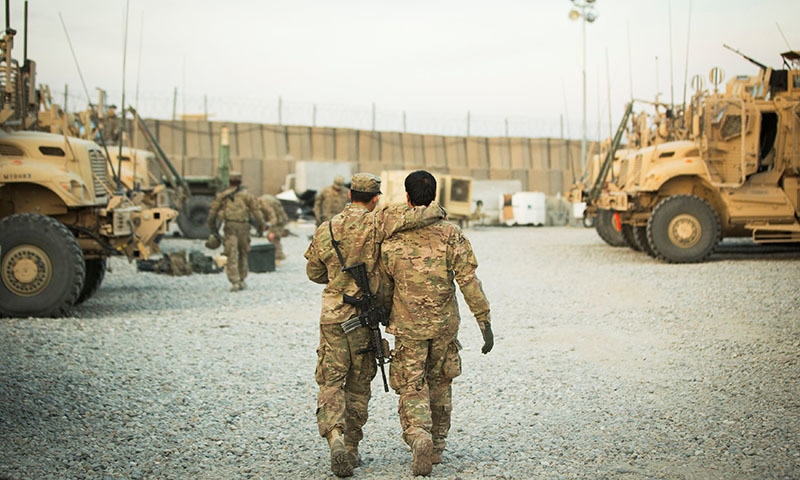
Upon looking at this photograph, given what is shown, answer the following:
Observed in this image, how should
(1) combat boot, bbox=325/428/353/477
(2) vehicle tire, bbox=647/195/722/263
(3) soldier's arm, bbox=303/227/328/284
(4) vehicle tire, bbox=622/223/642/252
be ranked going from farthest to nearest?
(4) vehicle tire, bbox=622/223/642/252
(2) vehicle tire, bbox=647/195/722/263
(3) soldier's arm, bbox=303/227/328/284
(1) combat boot, bbox=325/428/353/477

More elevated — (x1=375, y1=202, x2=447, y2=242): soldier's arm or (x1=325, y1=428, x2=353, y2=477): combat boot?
(x1=375, y1=202, x2=447, y2=242): soldier's arm

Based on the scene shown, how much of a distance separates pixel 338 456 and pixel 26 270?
6.87 metres

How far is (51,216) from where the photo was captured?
1105 centimetres

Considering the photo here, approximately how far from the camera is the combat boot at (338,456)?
4.64 metres

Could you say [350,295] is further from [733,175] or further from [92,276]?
[733,175]

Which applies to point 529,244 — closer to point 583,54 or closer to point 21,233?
point 583,54

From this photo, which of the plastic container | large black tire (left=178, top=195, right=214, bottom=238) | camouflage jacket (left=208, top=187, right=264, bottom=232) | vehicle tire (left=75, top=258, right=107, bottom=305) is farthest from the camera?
large black tire (left=178, top=195, right=214, bottom=238)

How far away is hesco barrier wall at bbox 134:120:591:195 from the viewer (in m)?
33.9

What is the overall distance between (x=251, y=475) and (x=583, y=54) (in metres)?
25.1

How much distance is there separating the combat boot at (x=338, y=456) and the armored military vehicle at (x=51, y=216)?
6449 mm

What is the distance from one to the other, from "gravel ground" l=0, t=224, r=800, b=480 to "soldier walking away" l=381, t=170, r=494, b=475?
0.43 metres

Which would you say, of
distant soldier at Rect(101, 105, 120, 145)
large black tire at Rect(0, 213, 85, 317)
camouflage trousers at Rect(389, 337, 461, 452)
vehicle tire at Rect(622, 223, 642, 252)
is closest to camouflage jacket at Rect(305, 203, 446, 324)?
camouflage trousers at Rect(389, 337, 461, 452)

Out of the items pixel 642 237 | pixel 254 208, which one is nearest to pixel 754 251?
pixel 642 237

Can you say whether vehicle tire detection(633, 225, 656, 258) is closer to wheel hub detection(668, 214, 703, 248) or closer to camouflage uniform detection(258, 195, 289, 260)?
wheel hub detection(668, 214, 703, 248)
